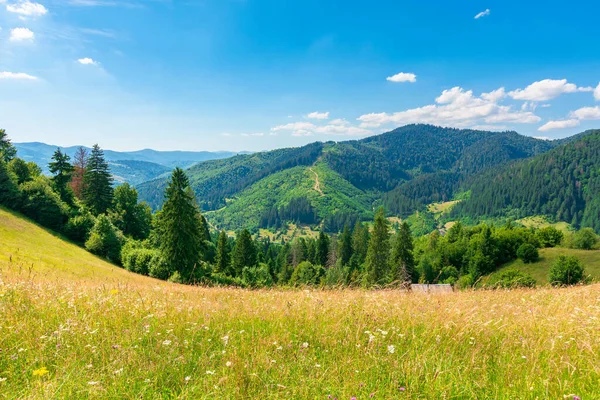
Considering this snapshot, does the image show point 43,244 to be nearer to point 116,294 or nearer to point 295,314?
point 116,294

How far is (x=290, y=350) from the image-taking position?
4.61 m

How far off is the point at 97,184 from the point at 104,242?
18.5 meters

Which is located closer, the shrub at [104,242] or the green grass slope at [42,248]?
the green grass slope at [42,248]

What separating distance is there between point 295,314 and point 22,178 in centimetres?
6759

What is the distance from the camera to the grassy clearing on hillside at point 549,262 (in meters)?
80.8

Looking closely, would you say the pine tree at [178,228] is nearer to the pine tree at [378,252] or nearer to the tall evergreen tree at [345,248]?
the pine tree at [378,252]

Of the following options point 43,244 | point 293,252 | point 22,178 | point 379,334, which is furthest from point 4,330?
point 293,252

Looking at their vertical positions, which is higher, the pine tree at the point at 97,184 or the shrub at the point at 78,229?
the pine tree at the point at 97,184

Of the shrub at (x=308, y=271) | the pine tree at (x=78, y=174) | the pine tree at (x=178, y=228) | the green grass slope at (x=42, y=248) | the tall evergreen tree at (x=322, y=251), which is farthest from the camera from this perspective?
the tall evergreen tree at (x=322, y=251)

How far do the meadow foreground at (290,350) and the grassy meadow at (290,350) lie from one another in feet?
0.07

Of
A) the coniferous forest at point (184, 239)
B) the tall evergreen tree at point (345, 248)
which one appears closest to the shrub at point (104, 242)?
the coniferous forest at point (184, 239)

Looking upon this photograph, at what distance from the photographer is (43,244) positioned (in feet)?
126

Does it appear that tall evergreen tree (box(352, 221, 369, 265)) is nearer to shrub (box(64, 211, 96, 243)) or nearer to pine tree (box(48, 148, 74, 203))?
shrub (box(64, 211, 96, 243))

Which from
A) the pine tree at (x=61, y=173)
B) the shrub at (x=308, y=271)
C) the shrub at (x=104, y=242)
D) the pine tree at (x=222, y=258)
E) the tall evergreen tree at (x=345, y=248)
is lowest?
the shrub at (x=308, y=271)
